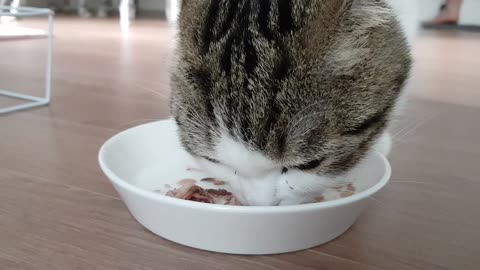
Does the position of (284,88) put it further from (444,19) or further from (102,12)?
(102,12)

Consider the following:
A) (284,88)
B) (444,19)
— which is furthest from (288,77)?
(444,19)

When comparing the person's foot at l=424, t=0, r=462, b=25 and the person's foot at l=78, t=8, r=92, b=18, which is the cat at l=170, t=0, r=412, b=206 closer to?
the person's foot at l=424, t=0, r=462, b=25

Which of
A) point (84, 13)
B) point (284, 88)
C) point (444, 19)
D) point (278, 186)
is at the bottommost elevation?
point (84, 13)

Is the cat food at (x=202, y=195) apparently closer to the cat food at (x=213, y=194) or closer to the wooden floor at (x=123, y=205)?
the cat food at (x=213, y=194)

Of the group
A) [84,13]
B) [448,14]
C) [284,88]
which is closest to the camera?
[284,88]

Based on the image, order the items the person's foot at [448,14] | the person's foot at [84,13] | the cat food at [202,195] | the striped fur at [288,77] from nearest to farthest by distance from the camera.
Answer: the striped fur at [288,77], the cat food at [202,195], the person's foot at [448,14], the person's foot at [84,13]

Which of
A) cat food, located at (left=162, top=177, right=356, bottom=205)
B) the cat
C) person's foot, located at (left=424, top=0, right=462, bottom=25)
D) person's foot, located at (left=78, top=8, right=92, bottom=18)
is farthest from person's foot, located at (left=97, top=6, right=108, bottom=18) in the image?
the cat

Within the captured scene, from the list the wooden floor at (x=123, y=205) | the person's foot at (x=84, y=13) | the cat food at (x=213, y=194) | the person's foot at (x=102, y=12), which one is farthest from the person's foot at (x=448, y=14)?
the cat food at (x=213, y=194)
